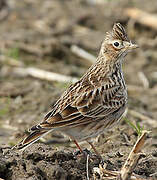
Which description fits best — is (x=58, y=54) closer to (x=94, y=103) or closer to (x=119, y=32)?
(x=119, y=32)

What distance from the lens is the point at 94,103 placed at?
582 cm

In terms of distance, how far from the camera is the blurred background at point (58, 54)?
27.7 feet

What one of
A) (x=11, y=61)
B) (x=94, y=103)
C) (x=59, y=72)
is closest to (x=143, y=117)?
(x=59, y=72)

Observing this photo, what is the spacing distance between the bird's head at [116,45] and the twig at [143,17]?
18.6ft

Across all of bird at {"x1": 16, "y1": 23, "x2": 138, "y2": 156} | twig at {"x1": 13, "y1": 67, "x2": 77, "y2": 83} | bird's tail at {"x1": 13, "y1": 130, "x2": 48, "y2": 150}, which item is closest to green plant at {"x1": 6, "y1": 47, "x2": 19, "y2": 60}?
twig at {"x1": 13, "y1": 67, "x2": 77, "y2": 83}

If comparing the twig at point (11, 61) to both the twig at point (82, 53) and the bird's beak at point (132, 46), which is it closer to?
the twig at point (82, 53)

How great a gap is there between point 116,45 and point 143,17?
19.7 feet

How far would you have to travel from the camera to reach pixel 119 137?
22.9 ft

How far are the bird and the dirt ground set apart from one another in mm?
281

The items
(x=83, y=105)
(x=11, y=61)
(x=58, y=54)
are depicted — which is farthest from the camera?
(x=58, y=54)

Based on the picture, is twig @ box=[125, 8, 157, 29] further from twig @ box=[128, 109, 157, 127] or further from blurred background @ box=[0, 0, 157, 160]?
twig @ box=[128, 109, 157, 127]

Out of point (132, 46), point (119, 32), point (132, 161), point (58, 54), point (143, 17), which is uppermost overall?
point (143, 17)

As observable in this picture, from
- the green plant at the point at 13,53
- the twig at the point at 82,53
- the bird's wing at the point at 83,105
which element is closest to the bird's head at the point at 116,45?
the bird's wing at the point at 83,105

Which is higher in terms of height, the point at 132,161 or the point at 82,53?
the point at 82,53
